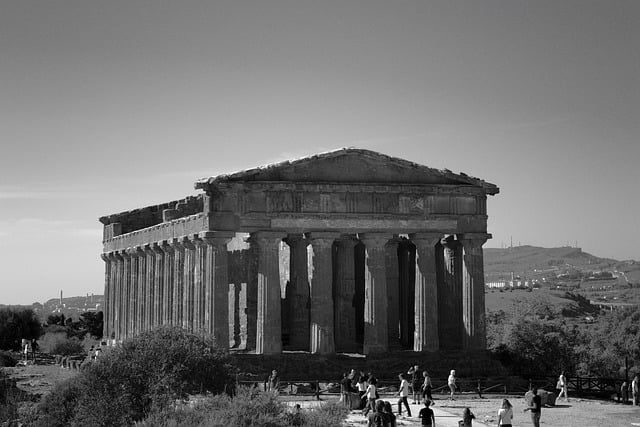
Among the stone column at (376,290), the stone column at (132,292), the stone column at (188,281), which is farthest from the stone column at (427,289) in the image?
the stone column at (132,292)

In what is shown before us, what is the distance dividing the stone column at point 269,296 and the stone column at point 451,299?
8.43 m

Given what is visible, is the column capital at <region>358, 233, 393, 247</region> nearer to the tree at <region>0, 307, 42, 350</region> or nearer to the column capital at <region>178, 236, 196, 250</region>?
the column capital at <region>178, 236, 196, 250</region>

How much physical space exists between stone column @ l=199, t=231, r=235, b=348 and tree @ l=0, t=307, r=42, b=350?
47.9m

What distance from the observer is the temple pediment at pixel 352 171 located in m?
44.0

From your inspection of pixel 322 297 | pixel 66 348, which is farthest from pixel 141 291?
pixel 322 297

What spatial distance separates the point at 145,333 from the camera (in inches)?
1284

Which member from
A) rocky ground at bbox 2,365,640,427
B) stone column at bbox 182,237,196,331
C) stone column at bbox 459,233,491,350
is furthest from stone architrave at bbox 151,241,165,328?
stone column at bbox 459,233,491,350

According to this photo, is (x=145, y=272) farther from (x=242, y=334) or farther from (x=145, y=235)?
(x=242, y=334)

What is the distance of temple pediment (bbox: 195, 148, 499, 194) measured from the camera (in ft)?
144

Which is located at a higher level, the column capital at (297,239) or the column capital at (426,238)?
the column capital at (297,239)

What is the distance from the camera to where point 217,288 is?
43.1 m

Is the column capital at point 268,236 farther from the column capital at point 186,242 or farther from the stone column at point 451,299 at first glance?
the stone column at point 451,299

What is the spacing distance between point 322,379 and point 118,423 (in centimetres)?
1489

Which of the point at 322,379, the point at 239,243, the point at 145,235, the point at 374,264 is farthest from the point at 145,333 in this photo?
the point at 145,235
